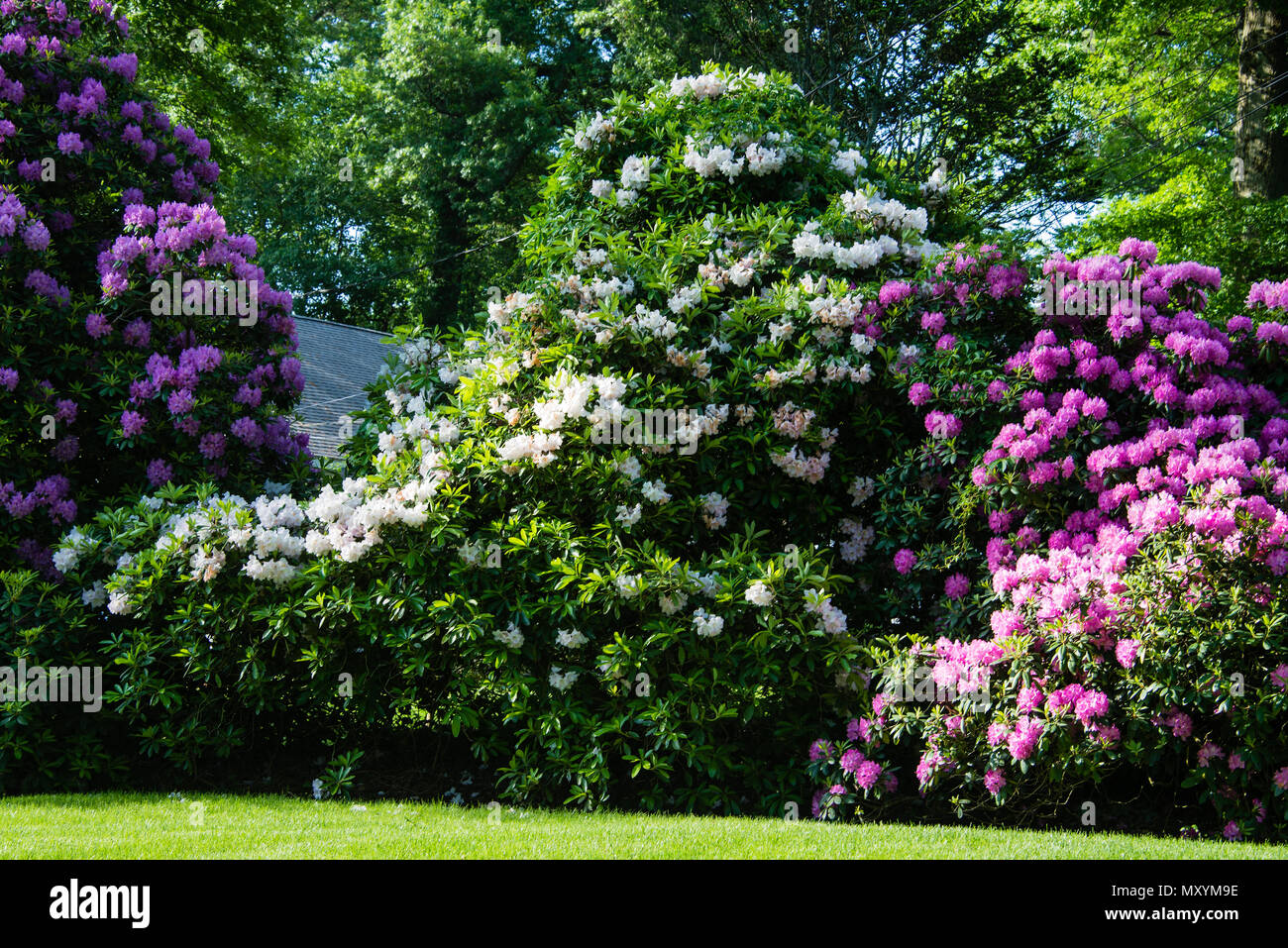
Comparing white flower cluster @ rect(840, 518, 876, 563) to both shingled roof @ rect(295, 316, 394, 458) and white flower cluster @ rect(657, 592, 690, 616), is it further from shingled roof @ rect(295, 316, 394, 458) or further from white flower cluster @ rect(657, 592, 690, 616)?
shingled roof @ rect(295, 316, 394, 458)

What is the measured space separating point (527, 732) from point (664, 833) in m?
1.34

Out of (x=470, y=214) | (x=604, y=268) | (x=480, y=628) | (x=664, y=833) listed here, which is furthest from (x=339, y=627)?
(x=470, y=214)

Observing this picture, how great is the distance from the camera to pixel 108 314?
23.2 ft

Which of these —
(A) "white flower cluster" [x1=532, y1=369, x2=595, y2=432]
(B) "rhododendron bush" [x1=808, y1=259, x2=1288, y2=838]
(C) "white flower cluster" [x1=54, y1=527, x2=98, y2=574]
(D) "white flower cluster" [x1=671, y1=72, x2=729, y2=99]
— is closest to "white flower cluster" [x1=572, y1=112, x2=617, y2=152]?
(D) "white flower cluster" [x1=671, y1=72, x2=729, y2=99]

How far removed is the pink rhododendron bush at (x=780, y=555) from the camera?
4.88m

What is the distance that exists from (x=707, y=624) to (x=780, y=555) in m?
0.62

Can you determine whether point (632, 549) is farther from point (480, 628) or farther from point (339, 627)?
point (339, 627)

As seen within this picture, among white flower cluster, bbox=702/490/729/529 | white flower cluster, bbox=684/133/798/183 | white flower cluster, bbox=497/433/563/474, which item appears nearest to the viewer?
white flower cluster, bbox=497/433/563/474

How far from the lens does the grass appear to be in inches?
162

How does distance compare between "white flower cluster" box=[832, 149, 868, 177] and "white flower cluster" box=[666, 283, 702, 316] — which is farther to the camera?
"white flower cluster" box=[832, 149, 868, 177]

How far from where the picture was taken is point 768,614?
5422 mm

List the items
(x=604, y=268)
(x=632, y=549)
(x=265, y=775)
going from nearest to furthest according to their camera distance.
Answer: (x=632, y=549) < (x=265, y=775) < (x=604, y=268)

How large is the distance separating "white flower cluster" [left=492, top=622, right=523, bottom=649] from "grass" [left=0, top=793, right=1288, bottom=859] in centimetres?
84

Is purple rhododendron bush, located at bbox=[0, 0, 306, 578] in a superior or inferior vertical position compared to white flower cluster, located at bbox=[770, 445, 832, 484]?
superior
